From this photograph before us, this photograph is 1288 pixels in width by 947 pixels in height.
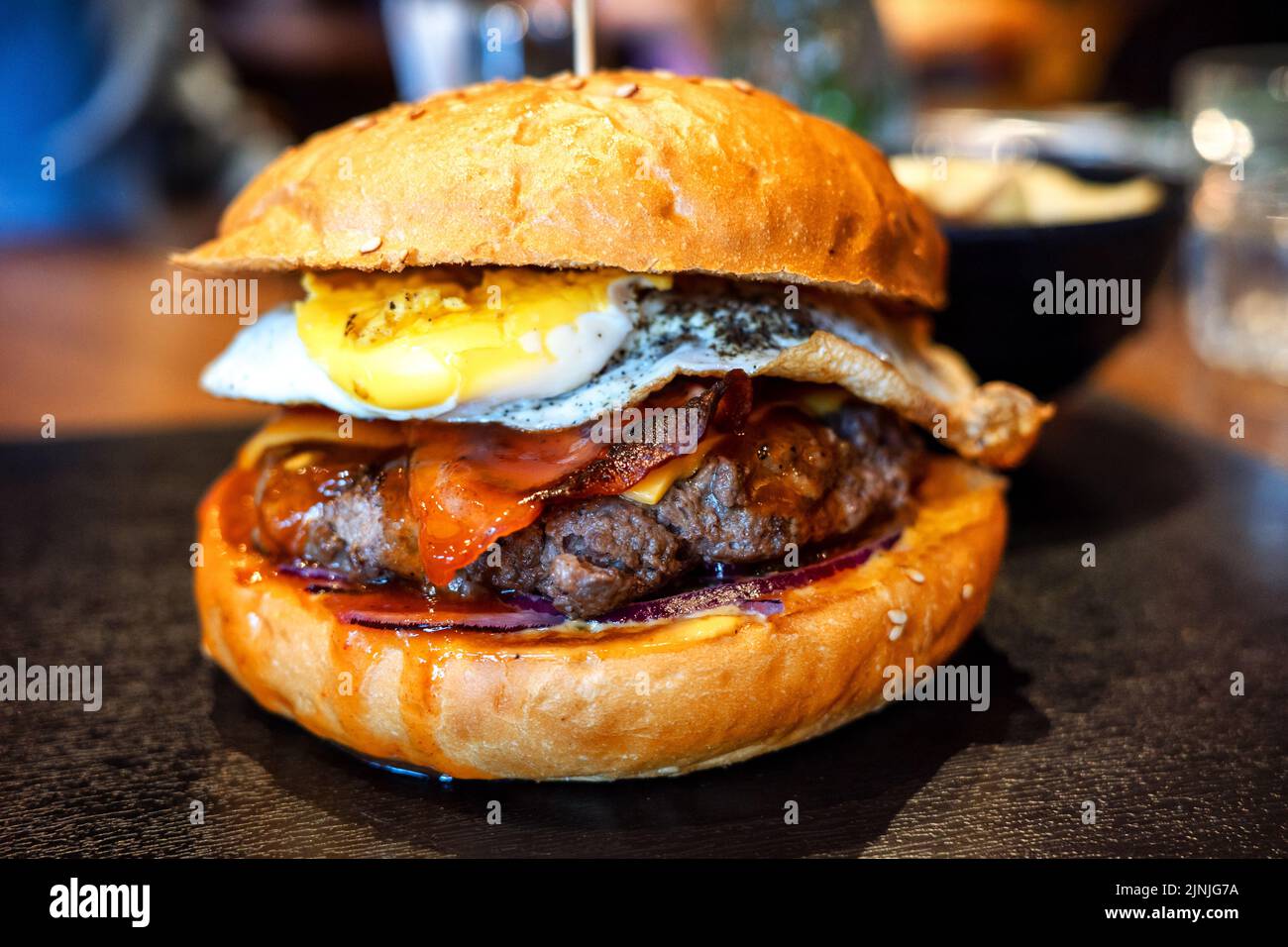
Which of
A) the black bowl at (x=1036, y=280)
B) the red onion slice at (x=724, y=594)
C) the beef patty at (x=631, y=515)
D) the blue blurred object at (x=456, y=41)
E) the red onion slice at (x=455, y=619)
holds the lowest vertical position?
the red onion slice at (x=455, y=619)

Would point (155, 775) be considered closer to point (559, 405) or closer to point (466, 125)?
point (559, 405)

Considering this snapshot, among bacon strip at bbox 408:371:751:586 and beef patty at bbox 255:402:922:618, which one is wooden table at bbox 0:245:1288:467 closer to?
beef patty at bbox 255:402:922:618

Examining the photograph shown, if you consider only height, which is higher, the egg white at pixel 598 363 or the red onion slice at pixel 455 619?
the egg white at pixel 598 363

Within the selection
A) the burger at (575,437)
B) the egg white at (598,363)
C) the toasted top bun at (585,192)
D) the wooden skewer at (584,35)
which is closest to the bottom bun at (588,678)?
Result: the burger at (575,437)

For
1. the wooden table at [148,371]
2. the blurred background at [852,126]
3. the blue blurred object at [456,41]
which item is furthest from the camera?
the blue blurred object at [456,41]

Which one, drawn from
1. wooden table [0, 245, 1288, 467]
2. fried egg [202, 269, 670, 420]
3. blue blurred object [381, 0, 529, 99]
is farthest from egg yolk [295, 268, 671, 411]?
blue blurred object [381, 0, 529, 99]

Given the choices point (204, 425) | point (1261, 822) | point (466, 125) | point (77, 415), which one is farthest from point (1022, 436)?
point (77, 415)

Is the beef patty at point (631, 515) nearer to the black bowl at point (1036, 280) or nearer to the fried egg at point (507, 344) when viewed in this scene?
the fried egg at point (507, 344)
